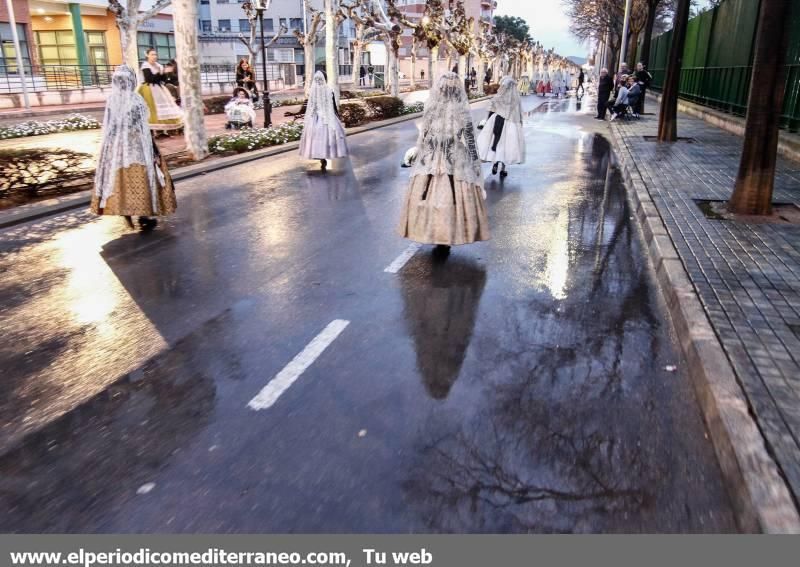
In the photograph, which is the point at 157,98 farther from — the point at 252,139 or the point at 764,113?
the point at 764,113

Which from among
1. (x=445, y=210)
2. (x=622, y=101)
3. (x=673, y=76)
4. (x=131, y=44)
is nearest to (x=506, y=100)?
(x=445, y=210)

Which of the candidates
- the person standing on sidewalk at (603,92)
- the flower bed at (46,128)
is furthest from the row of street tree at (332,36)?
the person standing on sidewalk at (603,92)

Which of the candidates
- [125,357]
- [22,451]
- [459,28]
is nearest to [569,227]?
[125,357]

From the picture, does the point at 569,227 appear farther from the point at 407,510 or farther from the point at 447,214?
the point at 407,510

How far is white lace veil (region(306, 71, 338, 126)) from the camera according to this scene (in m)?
12.6

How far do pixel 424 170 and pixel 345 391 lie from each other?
10.3 feet

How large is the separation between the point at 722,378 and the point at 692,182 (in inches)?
300

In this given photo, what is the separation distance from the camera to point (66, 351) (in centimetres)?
455

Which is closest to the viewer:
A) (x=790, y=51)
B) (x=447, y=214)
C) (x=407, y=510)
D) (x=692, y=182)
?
(x=407, y=510)

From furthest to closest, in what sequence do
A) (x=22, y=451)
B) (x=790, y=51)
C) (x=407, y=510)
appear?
(x=790, y=51) → (x=22, y=451) → (x=407, y=510)

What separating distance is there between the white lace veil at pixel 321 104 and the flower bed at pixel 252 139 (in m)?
3.13

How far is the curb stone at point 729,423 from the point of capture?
2.70 metres

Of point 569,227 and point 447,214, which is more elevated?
point 447,214

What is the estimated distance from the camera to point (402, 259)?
267 inches
